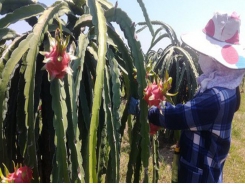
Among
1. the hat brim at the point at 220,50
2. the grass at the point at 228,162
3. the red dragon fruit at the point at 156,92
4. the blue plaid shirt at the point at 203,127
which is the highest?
the hat brim at the point at 220,50

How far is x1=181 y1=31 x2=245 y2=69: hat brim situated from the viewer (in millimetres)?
1293

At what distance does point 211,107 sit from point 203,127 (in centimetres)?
10

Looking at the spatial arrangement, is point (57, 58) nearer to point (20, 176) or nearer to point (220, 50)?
point (20, 176)

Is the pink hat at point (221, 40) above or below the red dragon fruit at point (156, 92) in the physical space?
above

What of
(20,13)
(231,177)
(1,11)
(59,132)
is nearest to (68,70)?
(59,132)

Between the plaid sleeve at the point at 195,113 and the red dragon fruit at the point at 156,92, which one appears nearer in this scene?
the red dragon fruit at the point at 156,92

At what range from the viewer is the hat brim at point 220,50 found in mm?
1293

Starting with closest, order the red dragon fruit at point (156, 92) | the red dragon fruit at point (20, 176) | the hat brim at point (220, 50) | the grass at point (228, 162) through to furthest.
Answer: the red dragon fruit at point (20, 176) < the red dragon fruit at point (156, 92) < the hat brim at point (220, 50) < the grass at point (228, 162)

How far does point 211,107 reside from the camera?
1.29 m

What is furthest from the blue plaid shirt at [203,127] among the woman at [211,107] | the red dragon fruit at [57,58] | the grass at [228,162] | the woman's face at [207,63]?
the grass at [228,162]

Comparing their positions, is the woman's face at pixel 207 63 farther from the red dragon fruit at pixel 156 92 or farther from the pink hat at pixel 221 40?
the red dragon fruit at pixel 156 92

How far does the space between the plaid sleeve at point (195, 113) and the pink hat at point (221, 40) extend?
0.15 meters

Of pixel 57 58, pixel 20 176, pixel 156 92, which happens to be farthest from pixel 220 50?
pixel 20 176

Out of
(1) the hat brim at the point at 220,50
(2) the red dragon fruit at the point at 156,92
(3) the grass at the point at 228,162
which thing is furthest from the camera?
(3) the grass at the point at 228,162
